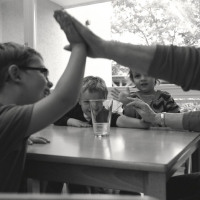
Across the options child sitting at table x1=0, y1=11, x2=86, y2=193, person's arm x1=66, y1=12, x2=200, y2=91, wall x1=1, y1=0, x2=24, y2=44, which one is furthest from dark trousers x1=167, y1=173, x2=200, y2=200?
wall x1=1, y1=0, x2=24, y2=44

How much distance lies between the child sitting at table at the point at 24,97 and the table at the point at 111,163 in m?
0.09

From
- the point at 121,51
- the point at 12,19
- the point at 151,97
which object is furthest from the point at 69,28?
the point at 12,19

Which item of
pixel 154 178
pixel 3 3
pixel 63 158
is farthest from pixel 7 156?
pixel 3 3

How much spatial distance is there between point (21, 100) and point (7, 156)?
0.23m

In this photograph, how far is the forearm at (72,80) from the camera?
850 millimetres

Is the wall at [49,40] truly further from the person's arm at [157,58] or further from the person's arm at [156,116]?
the person's arm at [157,58]

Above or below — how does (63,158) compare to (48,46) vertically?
below

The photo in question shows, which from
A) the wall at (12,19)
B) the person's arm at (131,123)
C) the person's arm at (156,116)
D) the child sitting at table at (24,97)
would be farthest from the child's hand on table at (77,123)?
the wall at (12,19)

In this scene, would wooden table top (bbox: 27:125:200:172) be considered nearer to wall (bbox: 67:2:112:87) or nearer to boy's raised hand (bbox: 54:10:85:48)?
boy's raised hand (bbox: 54:10:85:48)

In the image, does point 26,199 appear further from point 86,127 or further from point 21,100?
point 86,127

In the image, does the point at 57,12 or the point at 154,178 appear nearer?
the point at 154,178

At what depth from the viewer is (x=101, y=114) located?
1.28m

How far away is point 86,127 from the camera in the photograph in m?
1.68

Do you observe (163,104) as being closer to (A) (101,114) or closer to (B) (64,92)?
(A) (101,114)
